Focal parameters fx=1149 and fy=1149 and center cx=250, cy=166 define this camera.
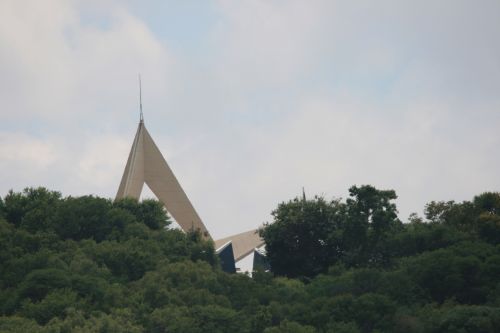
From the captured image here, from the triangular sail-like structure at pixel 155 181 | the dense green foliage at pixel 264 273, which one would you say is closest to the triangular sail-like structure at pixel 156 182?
the triangular sail-like structure at pixel 155 181

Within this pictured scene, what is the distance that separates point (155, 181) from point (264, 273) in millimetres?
11857

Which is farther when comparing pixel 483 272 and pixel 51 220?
pixel 51 220

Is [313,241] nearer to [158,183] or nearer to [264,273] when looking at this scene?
[264,273]

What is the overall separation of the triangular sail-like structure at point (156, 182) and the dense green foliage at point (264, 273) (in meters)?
3.92

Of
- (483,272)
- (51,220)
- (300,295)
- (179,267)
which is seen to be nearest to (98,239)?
(51,220)

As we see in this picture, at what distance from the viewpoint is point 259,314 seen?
29391 millimetres

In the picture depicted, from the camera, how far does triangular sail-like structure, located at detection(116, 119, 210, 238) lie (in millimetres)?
43531

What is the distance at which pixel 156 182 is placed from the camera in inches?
1746

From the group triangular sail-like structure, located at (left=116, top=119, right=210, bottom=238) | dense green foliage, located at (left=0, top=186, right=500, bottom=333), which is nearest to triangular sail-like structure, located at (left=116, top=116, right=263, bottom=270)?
triangular sail-like structure, located at (left=116, top=119, right=210, bottom=238)

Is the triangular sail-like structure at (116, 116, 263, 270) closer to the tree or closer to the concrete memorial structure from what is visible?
the concrete memorial structure

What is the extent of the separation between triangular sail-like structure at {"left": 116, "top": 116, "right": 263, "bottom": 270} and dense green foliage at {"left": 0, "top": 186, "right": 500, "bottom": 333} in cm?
392

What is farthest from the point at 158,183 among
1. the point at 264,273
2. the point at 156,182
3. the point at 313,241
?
the point at 264,273

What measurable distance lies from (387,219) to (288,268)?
17.2 feet

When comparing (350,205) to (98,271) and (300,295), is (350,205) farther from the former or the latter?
(98,271)
